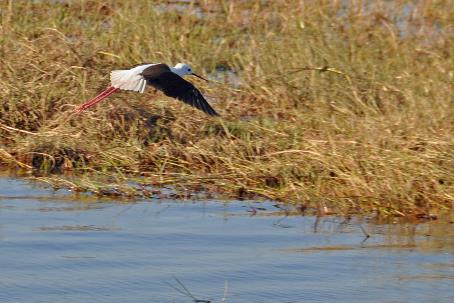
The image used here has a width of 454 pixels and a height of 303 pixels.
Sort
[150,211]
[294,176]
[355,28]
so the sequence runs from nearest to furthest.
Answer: [150,211] < [294,176] < [355,28]

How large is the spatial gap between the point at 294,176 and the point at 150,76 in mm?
1512

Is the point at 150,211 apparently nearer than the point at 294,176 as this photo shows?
Yes

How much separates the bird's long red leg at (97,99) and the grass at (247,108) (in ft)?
0.18

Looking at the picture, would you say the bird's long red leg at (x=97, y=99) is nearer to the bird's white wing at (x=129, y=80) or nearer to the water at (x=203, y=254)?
the bird's white wing at (x=129, y=80)

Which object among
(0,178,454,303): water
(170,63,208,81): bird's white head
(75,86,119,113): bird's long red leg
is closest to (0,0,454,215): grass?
(75,86,119,113): bird's long red leg

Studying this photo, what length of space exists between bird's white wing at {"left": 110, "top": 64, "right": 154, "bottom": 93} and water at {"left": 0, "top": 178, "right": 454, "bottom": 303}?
122 centimetres

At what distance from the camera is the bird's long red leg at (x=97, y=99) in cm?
771

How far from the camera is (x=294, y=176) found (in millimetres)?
6980

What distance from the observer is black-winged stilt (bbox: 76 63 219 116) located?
310 inches

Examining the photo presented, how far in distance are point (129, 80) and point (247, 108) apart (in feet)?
3.39

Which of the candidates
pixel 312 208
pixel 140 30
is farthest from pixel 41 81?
pixel 312 208

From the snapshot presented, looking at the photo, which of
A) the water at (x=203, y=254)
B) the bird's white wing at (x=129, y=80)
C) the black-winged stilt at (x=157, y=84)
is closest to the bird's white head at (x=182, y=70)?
the black-winged stilt at (x=157, y=84)

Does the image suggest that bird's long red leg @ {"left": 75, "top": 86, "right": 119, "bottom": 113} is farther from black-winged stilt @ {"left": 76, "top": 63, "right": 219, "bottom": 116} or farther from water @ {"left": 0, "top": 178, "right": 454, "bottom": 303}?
water @ {"left": 0, "top": 178, "right": 454, "bottom": 303}

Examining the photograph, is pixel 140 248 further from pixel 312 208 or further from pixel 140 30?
pixel 140 30
